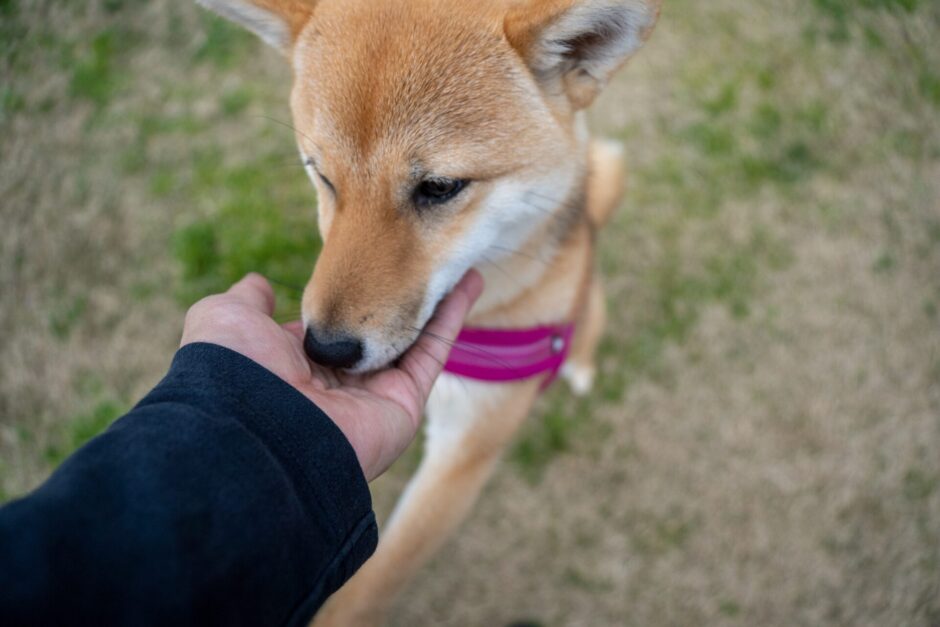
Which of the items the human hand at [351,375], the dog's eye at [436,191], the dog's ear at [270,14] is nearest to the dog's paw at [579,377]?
the human hand at [351,375]

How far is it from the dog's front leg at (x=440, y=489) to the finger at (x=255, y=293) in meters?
0.62

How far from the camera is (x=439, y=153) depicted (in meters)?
1.41

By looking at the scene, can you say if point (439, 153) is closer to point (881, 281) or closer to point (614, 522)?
point (614, 522)

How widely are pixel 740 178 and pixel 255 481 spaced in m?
2.88

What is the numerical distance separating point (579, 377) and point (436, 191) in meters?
1.56

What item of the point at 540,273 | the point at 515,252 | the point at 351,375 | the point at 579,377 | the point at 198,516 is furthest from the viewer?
the point at 579,377

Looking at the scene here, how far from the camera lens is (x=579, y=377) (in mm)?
2801

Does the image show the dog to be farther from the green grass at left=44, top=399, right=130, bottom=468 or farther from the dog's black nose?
the green grass at left=44, top=399, right=130, bottom=468

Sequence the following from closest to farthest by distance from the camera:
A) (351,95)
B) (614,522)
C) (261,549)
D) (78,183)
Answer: (261,549) → (351,95) → (614,522) → (78,183)

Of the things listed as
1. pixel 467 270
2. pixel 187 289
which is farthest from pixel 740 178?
pixel 187 289

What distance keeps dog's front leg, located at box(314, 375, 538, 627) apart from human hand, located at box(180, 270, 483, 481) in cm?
37

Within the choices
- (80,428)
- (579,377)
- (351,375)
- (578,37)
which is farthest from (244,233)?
(578,37)

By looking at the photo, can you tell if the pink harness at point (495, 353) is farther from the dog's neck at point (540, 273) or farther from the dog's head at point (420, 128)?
the dog's head at point (420, 128)

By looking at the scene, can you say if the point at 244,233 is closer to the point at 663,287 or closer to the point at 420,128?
the point at 420,128
